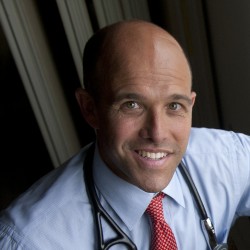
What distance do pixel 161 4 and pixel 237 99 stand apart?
0.46 metres

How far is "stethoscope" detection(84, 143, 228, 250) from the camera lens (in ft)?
2.49

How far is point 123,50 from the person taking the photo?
729 millimetres

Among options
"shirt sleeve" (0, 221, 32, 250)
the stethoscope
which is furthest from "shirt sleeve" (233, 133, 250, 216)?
"shirt sleeve" (0, 221, 32, 250)

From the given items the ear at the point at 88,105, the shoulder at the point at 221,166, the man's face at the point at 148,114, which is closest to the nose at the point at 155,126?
the man's face at the point at 148,114

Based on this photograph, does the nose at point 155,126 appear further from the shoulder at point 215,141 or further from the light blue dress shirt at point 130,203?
the shoulder at point 215,141

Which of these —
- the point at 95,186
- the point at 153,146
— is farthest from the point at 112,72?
the point at 95,186

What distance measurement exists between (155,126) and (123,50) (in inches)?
6.5

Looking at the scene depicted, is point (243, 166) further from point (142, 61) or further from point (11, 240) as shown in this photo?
point (11, 240)

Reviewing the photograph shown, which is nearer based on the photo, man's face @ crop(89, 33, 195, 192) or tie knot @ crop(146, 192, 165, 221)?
man's face @ crop(89, 33, 195, 192)

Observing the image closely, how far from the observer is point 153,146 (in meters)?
0.73

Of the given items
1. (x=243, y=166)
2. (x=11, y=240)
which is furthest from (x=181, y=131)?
(x=11, y=240)

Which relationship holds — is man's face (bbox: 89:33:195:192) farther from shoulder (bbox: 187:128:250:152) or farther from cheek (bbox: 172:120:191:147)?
shoulder (bbox: 187:128:250:152)

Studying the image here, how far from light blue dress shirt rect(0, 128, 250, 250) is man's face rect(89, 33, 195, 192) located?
8cm

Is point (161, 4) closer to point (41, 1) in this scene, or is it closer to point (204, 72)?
point (204, 72)
